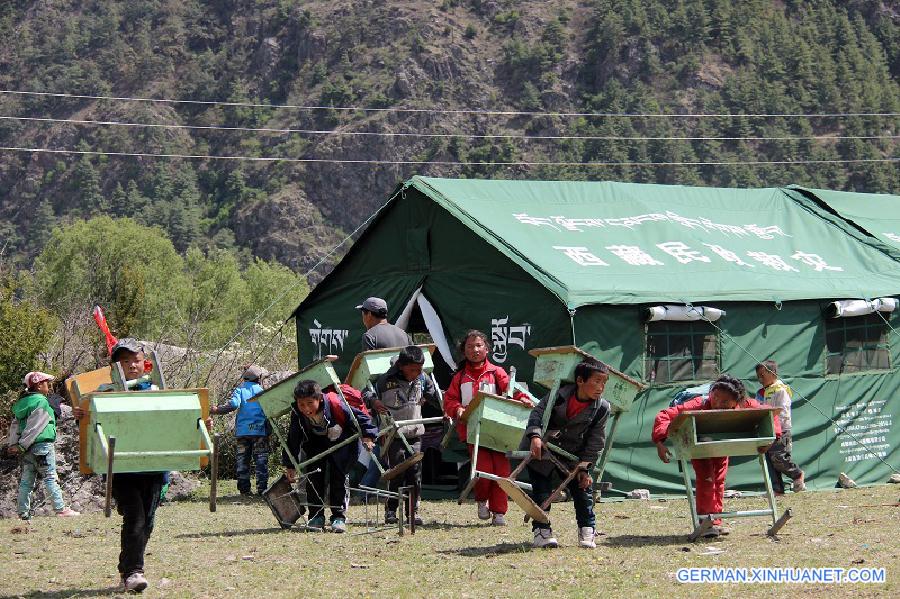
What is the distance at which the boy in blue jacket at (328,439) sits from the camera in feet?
33.9

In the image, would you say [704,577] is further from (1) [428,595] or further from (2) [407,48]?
(2) [407,48]

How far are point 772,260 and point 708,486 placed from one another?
6.06m

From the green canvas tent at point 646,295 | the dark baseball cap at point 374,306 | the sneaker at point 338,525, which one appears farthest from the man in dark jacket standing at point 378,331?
the sneaker at point 338,525

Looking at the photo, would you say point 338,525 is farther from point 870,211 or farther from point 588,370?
point 870,211

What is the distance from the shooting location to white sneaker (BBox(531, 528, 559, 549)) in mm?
9258

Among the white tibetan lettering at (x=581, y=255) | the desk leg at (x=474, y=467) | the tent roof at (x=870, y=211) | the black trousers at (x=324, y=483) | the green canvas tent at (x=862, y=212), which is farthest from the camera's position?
the tent roof at (x=870, y=211)

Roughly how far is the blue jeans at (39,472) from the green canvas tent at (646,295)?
406cm

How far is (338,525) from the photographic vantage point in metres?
10.5

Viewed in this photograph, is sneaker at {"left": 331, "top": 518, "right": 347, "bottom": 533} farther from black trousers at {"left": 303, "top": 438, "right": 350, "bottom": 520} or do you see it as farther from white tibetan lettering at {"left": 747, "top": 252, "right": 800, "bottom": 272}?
white tibetan lettering at {"left": 747, "top": 252, "right": 800, "bottom": 272}

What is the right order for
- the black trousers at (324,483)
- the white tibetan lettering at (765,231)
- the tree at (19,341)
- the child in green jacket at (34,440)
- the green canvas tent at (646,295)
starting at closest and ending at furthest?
the black trousers at (324,483)
the child in green jacket at (34,440)
the green canvas tent at (646,295)
the white tibetan lettering at (765,231)
the tree at (19,341)

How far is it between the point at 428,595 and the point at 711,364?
6.76m

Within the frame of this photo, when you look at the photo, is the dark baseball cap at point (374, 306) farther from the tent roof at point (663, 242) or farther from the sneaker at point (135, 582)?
the sneaker at point (135, 582)

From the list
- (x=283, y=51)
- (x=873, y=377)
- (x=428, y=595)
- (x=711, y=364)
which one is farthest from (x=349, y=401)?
(x=283, y=51)

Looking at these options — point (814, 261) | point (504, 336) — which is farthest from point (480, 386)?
point (814, 261)
